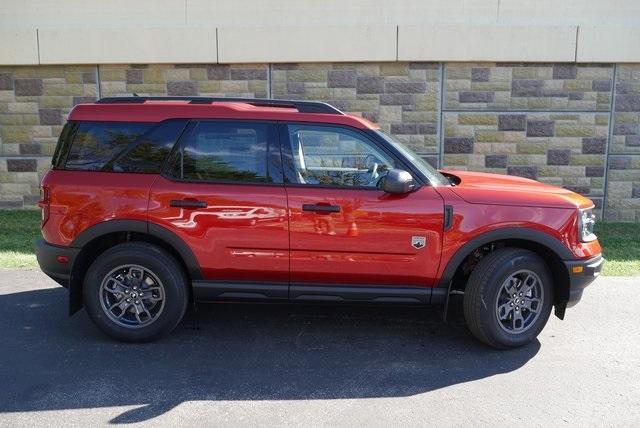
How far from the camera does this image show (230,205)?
429 cm

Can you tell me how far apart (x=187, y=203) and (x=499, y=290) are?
8.06ft

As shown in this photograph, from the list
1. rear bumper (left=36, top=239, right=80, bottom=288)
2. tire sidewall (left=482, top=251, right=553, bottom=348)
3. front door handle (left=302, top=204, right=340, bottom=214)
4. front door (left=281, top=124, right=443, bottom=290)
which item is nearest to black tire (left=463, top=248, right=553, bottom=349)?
tire sidewall (left=482, top=251, right=553, bottom=348)

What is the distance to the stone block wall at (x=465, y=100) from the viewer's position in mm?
8750

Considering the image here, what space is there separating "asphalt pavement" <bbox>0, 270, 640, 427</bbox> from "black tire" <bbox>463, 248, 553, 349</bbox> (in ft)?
0.47

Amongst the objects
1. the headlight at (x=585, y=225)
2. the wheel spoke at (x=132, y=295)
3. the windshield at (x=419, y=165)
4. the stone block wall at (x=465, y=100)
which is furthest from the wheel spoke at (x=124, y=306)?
the stone block wall at (x=465, y=100)

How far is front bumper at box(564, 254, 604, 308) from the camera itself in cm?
427

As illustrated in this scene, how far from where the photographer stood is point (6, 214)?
902 centimetres

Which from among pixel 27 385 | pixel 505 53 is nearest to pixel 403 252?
pixel 27 385

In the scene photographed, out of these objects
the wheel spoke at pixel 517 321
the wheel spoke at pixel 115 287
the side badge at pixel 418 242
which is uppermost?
the side badge at pixel 418 242

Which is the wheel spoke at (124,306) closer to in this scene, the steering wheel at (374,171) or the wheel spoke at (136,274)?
the wheel spoke at (136,274)

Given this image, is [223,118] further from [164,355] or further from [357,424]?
[357,424]

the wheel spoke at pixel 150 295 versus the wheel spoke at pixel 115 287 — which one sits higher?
the wheel spoke at pixel 115 287

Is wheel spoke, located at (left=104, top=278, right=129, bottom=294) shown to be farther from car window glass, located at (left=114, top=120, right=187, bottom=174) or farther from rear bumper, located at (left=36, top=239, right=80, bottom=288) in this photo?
car window glass, located at (left=114, top=120, right=187, bottom=174)

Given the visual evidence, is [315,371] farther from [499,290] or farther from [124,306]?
[124,306]
